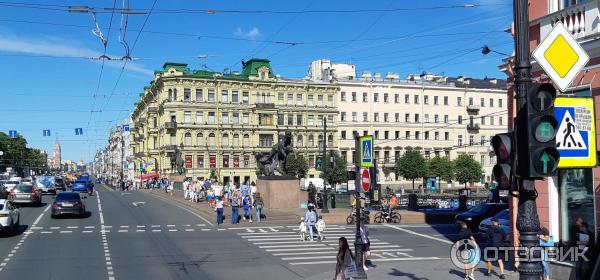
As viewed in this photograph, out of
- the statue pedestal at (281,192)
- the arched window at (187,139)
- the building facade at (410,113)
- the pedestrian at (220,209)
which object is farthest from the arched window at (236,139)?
the pedestrian at (220,209)

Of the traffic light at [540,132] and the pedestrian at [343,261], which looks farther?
the pedestrian at [343,261]

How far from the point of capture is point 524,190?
631 cm

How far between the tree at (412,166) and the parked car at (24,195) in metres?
49.7

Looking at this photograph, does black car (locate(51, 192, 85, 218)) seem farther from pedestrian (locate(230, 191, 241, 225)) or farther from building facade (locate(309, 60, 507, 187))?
building facade (locate(309, 60, 507, 187))

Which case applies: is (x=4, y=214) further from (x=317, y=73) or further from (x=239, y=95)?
(x=317, y=73)

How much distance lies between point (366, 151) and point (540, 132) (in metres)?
9.04

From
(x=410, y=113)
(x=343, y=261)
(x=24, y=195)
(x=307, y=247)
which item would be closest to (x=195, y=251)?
(x=307, y=247)

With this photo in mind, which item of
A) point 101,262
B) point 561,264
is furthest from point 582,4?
point 101,262

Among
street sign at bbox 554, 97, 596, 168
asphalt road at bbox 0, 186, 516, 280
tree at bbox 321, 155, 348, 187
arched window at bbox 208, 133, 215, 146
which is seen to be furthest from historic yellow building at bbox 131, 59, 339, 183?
street sign at bbox 554, 97, 596, 168

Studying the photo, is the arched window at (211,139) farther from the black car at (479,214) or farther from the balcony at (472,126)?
the black car at (479,214)

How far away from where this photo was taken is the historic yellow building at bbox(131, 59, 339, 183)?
275 ft

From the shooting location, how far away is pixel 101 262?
16.8m

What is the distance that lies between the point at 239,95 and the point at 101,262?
70708 millimetres

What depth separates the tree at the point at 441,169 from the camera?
259 feet
